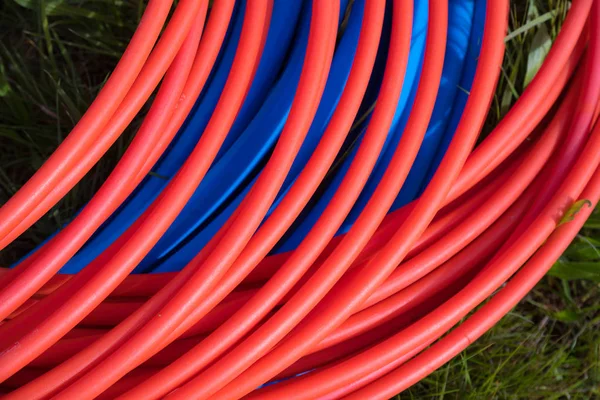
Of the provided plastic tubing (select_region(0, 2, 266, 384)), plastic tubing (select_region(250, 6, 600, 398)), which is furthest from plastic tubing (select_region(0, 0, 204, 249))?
plastic tubing (select_region(250, 6, 600, 398))

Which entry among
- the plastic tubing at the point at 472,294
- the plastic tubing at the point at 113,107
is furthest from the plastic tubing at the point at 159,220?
the plastic tubing at the point at 472,294

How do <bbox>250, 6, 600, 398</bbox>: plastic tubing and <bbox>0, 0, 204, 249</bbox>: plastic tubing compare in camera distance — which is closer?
<bbox>0, 0, 204, 249</bbox>: plastic tubing

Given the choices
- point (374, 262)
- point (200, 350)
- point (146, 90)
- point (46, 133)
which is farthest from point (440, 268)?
point (46, 133)

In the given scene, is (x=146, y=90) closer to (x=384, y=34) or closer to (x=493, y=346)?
(x=384, y=34)

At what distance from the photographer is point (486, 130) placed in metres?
1.45

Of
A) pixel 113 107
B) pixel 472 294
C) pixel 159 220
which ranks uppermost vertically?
pixel 113 107

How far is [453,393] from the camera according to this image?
4.52 ft

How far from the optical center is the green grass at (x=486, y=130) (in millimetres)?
1386

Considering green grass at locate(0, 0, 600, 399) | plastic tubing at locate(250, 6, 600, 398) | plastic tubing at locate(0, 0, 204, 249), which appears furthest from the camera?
green grass at locate(0, 0, 600, 399)

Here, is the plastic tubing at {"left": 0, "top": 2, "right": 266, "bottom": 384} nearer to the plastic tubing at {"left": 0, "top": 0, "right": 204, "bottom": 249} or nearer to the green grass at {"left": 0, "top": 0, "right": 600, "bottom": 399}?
the plastic tubing at {"left": 0, "top": 0, "right": 204, "bottom": 249}

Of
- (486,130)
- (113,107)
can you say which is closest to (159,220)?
(113,107)

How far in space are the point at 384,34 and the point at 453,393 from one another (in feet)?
2.49

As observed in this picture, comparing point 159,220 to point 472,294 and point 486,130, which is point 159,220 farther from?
point 486,130

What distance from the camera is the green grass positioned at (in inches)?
54.6
